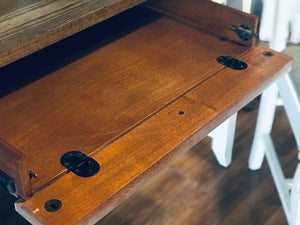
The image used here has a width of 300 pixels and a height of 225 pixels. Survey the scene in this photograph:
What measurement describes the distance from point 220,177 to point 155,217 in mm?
242

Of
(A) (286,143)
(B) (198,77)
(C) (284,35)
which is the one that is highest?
(B) (198,77)

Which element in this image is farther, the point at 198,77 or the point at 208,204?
the point at 208,204

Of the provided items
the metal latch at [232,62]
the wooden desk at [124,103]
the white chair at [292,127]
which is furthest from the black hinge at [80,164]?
the white chair at [292,127]

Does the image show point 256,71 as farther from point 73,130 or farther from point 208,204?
point 208,204

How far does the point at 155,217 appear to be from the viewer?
138 centimetres

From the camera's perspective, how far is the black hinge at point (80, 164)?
0.70 metres

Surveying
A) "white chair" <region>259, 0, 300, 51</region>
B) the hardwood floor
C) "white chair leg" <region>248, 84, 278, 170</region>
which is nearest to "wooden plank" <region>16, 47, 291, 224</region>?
"white chair" <region>259, 0, 300, 51</region>

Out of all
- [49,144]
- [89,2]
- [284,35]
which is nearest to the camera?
[49,144]

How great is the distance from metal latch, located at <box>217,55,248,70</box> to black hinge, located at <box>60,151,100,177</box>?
32 cm

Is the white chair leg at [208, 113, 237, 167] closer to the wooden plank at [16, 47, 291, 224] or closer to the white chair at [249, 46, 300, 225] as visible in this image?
the white chair at [249, 46, 300, 225]

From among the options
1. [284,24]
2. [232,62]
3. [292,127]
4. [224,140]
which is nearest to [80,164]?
[232,62]

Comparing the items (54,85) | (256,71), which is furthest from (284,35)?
(54,85)

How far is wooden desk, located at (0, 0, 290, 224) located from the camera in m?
0.68

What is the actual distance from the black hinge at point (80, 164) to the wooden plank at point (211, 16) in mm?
403
